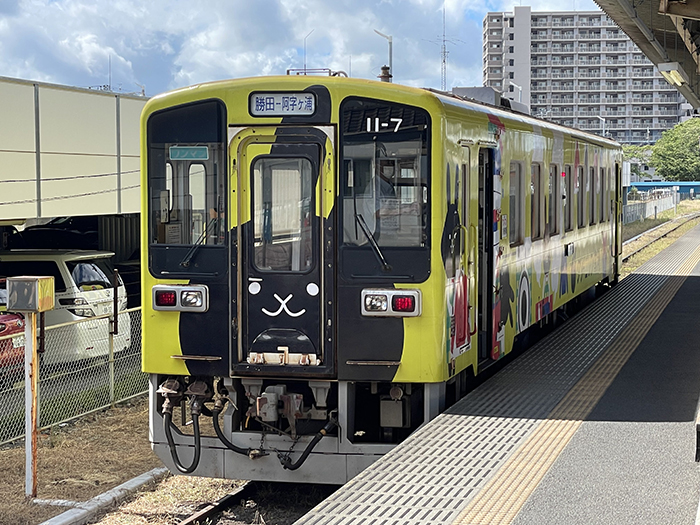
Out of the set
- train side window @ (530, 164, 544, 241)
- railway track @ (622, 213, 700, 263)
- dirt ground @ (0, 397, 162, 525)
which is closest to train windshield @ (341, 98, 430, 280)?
dirt ground @ (0, 397, 162, 525)

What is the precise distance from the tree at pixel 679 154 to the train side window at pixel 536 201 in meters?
97.8

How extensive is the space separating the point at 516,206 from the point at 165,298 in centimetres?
384

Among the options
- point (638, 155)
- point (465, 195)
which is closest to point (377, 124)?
point (465, 195)

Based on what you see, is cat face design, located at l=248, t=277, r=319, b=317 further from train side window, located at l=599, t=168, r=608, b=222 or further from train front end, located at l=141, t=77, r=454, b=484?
train side window, located at l=599, t=168, r=608, b=222

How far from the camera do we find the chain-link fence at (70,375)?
995 cm

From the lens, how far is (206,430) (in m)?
9.34

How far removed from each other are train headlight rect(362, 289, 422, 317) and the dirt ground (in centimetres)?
291

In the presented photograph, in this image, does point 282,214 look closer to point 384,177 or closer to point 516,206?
point 384,177

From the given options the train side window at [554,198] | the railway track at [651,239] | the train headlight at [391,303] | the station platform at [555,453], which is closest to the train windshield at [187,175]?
the train headlight at [391,303]

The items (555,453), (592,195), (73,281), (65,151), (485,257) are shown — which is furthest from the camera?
(65,151)

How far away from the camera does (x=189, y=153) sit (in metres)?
7.08

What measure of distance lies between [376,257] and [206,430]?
11.1ft

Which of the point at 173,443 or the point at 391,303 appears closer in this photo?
the point at 391,303

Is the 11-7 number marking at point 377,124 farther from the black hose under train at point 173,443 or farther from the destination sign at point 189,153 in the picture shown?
the black hose under train at point 173,443
